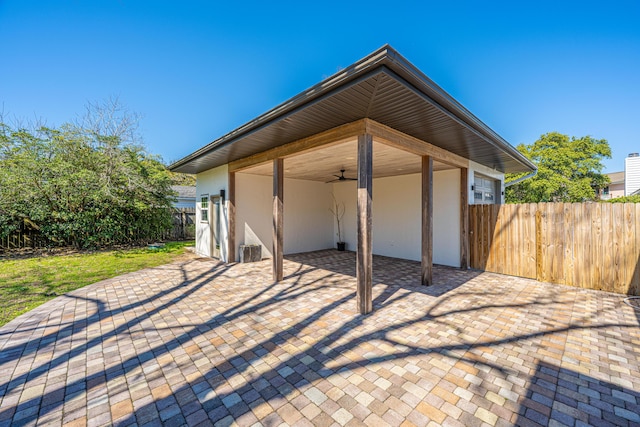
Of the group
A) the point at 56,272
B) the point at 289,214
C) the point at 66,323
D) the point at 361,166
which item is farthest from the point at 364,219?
the point at 56,272

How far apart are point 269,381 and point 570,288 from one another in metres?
5.90

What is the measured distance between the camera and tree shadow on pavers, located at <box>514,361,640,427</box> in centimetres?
183

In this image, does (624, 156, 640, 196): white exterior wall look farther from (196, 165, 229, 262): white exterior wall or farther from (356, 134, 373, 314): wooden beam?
(196, 165, 229, 262): white exterior wall

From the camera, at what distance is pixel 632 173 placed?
66.0 ft

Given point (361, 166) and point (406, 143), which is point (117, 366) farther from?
point (406, 143)

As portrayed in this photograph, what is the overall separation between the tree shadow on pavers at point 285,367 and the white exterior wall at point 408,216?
371cm

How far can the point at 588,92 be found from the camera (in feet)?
31.1

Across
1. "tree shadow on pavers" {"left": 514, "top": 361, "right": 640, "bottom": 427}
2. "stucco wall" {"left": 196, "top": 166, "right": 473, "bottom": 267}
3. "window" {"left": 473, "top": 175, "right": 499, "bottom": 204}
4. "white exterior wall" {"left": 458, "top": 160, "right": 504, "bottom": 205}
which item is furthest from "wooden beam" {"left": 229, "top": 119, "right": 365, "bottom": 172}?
"window" {"left": 473, "top": 175, "right": 499, "bottom": 204}

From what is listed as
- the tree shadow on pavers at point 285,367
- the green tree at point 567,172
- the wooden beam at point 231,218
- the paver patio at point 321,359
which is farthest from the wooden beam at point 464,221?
the green tree at point 567,172

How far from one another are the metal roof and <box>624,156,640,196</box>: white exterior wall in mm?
24660

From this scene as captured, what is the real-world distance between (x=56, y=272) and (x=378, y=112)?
7.72m

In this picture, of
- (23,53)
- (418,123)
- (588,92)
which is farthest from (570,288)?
(23,53)

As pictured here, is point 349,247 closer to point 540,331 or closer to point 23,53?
point 540,331

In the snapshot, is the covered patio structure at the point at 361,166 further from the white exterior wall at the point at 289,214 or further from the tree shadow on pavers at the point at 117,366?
the tree shadow on pavers at the point at 117,366
